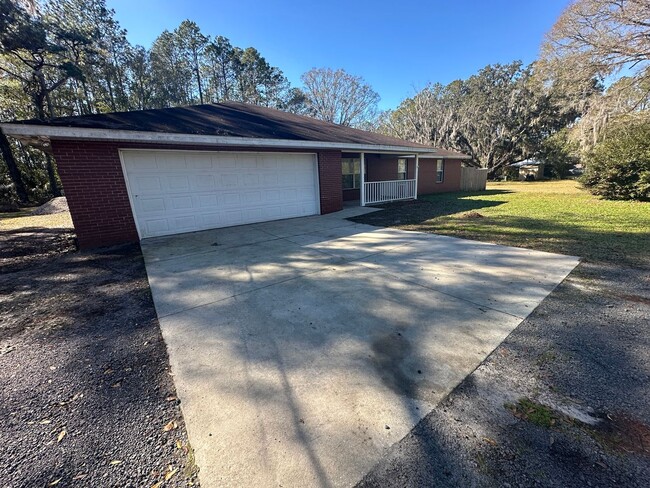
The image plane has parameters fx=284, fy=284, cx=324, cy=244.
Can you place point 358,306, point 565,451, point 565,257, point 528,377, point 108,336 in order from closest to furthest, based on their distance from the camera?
point 565,451 → point 528,377 → point 108,336 → point 358,306 → point 565,257

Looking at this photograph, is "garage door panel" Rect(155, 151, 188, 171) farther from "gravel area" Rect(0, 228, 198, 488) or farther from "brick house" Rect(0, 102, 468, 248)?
"gravel area" Rect(0, 228, 198, 488)

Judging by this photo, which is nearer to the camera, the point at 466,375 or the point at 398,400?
the point at 398,400

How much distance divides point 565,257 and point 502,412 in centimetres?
446

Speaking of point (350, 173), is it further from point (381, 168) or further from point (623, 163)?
point (623, 163)

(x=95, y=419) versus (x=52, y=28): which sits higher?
(x=52, y=28)

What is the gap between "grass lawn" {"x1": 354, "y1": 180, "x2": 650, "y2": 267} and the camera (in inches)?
213

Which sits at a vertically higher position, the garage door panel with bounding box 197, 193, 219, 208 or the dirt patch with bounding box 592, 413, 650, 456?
the garage door panel with bounding box 197, 193, 219, 208

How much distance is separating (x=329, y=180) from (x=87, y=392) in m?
9.22

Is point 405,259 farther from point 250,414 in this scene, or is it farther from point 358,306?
point 250,414

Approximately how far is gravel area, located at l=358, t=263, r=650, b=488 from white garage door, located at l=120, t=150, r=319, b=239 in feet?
25.0

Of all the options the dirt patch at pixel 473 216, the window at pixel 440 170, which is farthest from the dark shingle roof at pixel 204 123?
the window at pixel 440 170

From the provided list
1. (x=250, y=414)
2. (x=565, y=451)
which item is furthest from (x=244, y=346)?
(x=565, y=451)

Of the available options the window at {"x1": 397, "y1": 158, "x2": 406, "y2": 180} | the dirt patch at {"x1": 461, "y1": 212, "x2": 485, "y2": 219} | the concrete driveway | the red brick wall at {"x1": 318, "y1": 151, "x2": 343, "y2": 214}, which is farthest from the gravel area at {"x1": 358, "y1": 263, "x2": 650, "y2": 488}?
the window at {"x1": 397, "y1": 158, "x2": 406, "y2": 180}

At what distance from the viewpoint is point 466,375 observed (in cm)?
225
